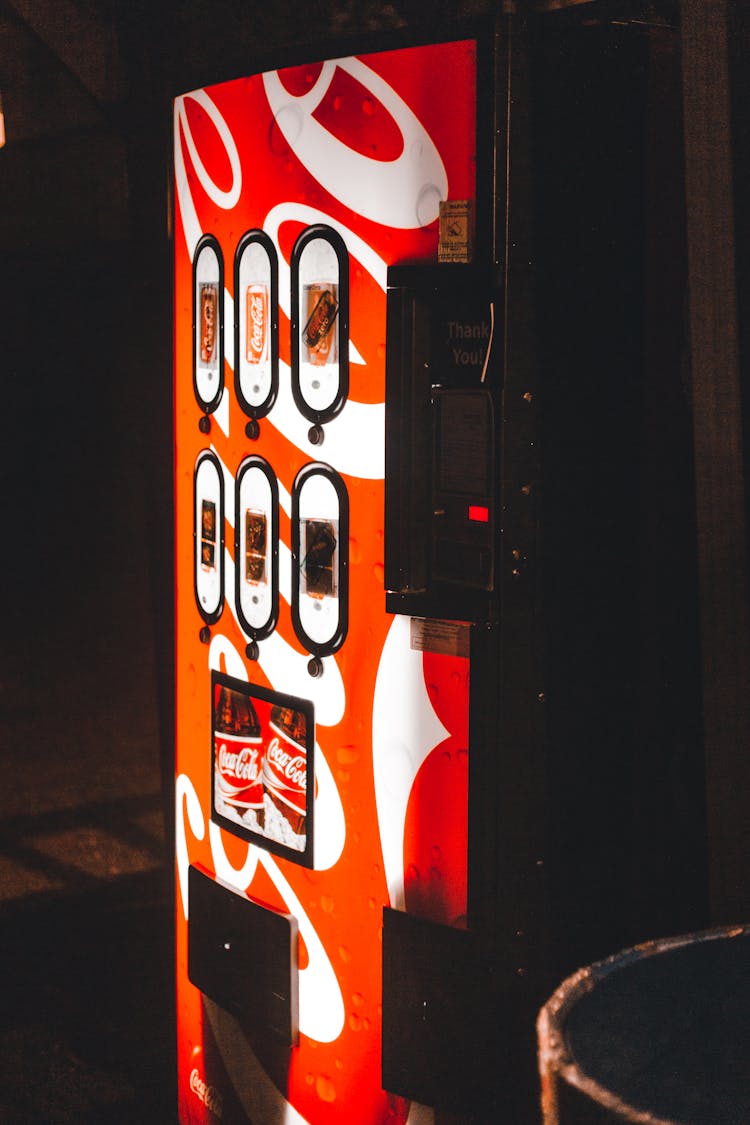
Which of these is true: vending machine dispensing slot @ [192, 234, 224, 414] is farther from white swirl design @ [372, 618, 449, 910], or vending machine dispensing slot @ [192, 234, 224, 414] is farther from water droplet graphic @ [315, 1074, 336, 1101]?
water droplet graphic @ [315, 1074, 336, 1101]

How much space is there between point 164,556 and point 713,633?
74.3 inches

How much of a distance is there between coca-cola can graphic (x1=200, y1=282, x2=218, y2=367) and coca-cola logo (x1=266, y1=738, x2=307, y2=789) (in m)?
0.73

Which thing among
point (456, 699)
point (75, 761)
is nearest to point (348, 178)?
point (456, 699)

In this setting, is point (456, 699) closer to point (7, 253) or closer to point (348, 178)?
point (348, 178)

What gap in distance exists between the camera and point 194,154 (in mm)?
2209

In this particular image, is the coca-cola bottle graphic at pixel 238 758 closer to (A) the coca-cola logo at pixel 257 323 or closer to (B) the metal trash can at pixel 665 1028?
(A) the coca-cola logo at pixel 257 323

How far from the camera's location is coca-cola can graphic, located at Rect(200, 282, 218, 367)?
2.20 metres

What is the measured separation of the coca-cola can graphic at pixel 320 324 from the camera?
6.40ft

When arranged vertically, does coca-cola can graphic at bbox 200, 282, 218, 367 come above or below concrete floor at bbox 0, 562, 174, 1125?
above

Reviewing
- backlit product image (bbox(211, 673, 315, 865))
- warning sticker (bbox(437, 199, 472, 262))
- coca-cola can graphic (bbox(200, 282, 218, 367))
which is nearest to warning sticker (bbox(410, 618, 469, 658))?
backlit product image (bbox(211, 673, 315, 865))

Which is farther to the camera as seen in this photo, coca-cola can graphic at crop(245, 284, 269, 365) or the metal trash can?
coca-cola can graphic at crop(245, 284, 269, 365)

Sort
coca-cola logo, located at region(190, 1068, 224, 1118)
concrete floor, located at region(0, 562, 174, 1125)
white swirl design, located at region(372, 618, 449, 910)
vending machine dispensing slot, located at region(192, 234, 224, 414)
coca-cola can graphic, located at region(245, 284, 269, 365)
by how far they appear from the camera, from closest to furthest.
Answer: white swirl design, located at region(372, 618, 449, 910) < coca-cola can graphic, located at region(245, 284, 269, 365) < vending machine dispensing slot, located at region(192, 234, 224, 414) < coca-cola logo, located at region(190, 1068, 224, 1118) < concrete floor, located at region(0, 562, 174, 1125)

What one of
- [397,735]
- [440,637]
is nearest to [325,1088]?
[397,735]

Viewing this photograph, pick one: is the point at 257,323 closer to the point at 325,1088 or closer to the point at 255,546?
the point at 255,546
